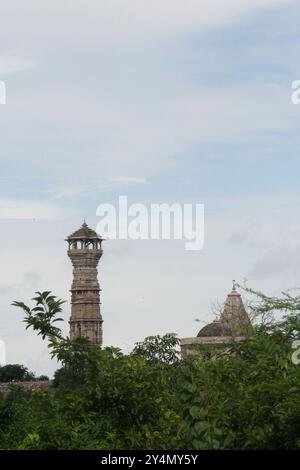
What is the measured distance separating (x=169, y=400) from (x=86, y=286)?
111m

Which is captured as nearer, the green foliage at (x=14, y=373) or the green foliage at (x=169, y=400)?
the green foliage at (x=169, y=400)

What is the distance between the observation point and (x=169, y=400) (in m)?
12.4

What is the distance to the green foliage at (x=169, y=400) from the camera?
10.1 metres

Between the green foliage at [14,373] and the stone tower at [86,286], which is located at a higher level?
the stone tower at [86,286]

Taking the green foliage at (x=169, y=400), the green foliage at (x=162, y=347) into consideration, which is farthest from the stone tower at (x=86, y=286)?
the green foliage at (x=169, y=400)

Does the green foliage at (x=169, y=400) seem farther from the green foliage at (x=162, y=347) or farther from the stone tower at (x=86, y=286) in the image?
the stone tower at (x=86, y=286)

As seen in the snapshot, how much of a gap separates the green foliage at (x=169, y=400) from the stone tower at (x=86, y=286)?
355ft

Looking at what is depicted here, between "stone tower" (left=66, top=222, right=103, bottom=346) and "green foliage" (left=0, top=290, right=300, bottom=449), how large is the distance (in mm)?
108341

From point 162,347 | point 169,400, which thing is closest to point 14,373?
point 162,347

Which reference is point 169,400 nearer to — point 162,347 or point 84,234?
point 162,347
